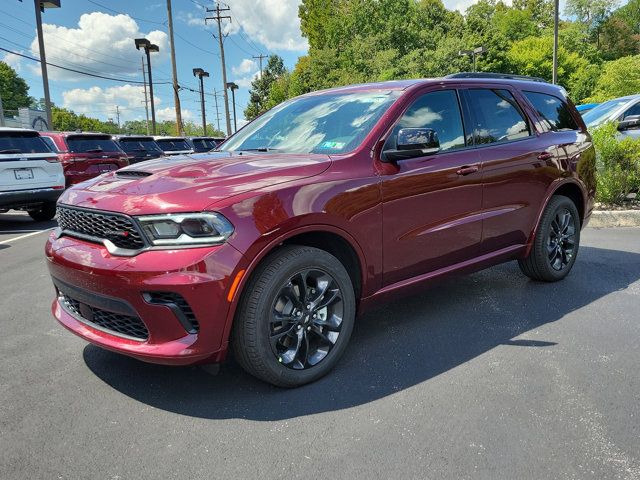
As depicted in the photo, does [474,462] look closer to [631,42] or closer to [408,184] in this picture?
[408,184]

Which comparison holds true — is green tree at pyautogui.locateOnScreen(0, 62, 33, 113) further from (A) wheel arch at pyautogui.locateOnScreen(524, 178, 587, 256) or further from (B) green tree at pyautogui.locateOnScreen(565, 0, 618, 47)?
(A) wheel arch at pyautogui.locateOnScreen(524, 178, 587, 256)

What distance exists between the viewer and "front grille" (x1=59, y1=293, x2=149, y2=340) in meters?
2.70

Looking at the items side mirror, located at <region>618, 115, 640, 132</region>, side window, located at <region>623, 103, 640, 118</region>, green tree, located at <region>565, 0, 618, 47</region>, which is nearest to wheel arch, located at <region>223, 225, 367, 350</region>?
side mirror, located at <region>618, 115, 640, 132</region>

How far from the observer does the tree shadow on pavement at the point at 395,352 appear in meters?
2.84

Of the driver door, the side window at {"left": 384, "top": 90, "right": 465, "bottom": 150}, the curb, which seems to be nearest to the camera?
the driver door

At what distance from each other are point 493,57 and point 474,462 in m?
51.8

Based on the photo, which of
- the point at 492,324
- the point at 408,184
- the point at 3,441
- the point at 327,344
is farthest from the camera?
the point at 492,324

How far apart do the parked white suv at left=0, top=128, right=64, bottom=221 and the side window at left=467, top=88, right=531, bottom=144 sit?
8038mm

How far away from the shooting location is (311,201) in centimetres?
289

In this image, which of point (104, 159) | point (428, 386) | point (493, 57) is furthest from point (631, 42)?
point (428, 386)

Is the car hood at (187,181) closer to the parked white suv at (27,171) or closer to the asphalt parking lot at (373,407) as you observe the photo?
the asphalt parking lot at (373,407)

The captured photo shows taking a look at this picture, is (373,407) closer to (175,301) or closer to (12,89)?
(175,301)

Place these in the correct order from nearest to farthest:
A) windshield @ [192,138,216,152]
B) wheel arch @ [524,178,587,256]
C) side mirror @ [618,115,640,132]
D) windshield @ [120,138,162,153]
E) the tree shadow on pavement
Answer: the tree shadow on pavement < wheel arch @ [524,178,587,256] < side mirror @ [618,115,640,132] < windshield @ [120,138,162,153] < windshield @ [192,138,216,152]

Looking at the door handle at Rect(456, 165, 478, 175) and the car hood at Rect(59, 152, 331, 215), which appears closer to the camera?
the car hood at Rect(59, 152, 331, 215)
